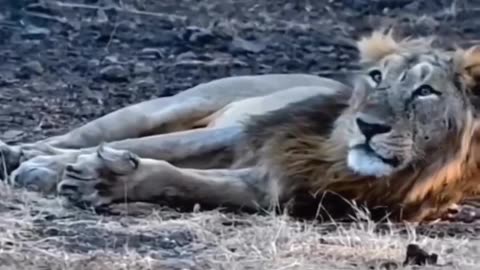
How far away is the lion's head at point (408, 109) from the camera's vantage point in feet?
16.9

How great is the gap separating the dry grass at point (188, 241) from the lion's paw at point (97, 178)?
64mm

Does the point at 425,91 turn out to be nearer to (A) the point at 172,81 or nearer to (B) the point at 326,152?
(B) the point at 326,152

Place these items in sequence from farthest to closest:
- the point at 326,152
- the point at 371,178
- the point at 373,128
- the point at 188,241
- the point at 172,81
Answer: the point at 172,81 → the point at 326,152 → the point at 371,178 → the point at 373,128 → the point at 188,241

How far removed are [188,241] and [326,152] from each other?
0.84 meters

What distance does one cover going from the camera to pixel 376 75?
5426 millimetres

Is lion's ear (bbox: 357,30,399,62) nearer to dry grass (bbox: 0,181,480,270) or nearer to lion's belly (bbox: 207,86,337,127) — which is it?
lion's belly (bbox: 207,86,337,127)

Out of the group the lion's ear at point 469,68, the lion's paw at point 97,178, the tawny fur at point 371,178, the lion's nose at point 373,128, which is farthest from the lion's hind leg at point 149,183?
the lion's ear at point 469,68

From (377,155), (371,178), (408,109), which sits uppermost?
(408,109)

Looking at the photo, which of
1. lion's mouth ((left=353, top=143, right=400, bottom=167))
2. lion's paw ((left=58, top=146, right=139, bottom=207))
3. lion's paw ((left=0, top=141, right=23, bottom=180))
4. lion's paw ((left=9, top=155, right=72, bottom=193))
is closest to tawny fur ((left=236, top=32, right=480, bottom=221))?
lion's mouth ((left=353, top=143, right=400, bottom=167))

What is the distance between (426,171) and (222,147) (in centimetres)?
84

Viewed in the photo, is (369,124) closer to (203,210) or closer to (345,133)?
(345,133)

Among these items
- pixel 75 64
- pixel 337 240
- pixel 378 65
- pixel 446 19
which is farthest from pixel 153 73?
pixel 337 240

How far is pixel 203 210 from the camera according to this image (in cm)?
541

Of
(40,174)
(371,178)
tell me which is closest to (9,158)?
(40,174)
